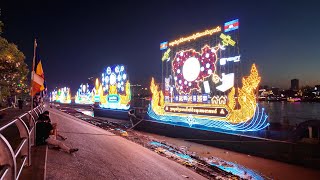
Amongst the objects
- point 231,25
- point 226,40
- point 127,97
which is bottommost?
point 127,97

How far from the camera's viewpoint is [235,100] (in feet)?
81.7

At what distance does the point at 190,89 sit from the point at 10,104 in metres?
28.0

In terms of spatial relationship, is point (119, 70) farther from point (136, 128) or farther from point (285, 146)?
point (285, 146)

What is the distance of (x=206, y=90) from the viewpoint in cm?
2945

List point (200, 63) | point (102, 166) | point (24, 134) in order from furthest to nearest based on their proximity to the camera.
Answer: point (200, 63) → point (102, 166) → point (24, 134)

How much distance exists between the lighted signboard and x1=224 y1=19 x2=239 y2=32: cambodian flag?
31.3m

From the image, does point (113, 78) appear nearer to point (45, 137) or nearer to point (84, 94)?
point (45, 137)

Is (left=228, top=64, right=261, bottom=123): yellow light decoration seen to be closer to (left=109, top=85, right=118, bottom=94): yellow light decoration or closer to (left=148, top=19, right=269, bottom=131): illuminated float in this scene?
(left=148, top=19, right=269, bottom=131): illuminated float

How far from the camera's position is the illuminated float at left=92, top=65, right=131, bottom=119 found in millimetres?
56844

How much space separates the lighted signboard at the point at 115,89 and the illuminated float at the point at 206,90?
1959 centimetres

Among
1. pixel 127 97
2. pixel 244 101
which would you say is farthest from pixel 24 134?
pixel 127 97

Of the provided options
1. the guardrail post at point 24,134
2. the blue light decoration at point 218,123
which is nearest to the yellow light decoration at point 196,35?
the blue light decoration at point 218,123

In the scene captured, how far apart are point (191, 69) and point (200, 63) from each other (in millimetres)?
1609

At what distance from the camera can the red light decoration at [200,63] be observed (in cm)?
2927
